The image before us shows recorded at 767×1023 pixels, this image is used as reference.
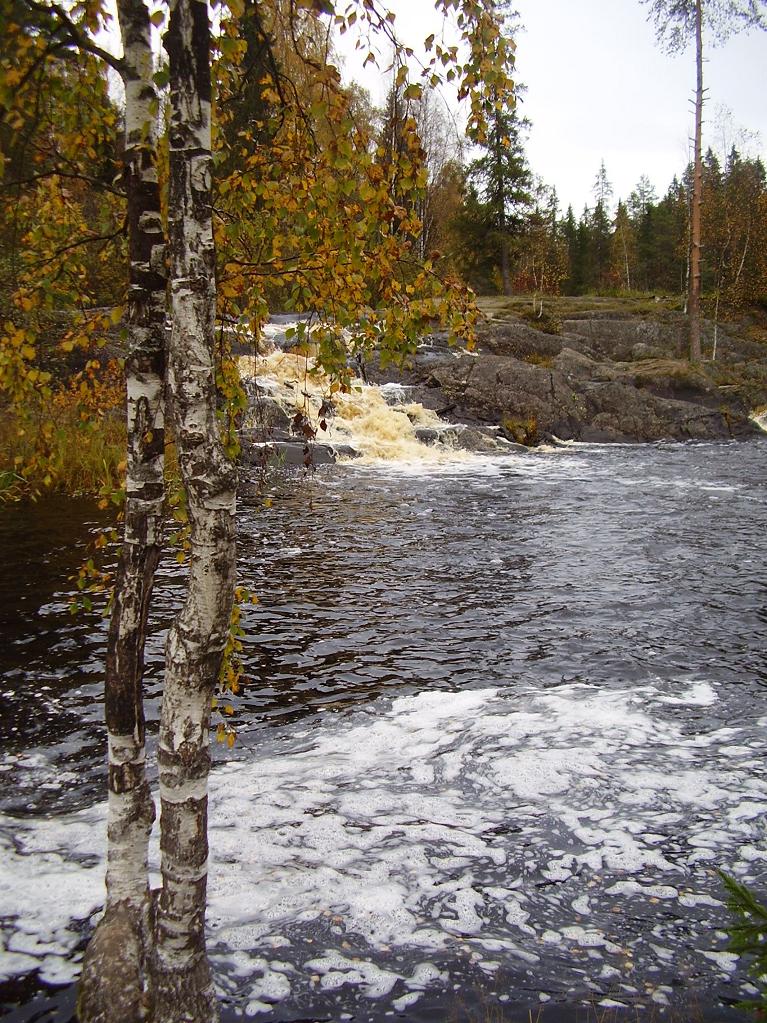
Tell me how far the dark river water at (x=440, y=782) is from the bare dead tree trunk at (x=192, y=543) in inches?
35.6

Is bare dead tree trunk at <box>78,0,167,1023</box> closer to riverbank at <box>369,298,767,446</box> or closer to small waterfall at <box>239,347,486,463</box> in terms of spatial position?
small waterfall at <box>239,347,486,463</box>

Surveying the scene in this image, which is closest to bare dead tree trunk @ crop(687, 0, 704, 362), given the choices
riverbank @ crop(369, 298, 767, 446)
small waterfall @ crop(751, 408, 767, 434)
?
riverbank @ crop(369, 298, 767, 446)

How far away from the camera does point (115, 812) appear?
3.52 metres

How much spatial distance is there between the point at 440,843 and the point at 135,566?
2958 millimetres

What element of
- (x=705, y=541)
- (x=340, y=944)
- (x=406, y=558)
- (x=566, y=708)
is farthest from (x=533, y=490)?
(x=340, y=944)

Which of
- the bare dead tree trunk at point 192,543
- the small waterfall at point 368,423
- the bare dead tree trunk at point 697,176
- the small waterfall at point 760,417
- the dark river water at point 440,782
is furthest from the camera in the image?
the bare dead tree trunk at point 697,176

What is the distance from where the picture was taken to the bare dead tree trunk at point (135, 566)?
334 cm

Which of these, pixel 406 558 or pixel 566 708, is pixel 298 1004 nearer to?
pixel 566 708

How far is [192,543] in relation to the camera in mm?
3061

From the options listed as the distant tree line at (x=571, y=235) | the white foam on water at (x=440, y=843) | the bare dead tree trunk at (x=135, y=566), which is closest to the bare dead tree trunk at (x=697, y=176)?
the distant tree line at (x=571, y=235)

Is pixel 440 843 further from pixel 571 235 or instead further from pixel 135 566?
pixel 571 235

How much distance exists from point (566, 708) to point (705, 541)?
7135 millimetres

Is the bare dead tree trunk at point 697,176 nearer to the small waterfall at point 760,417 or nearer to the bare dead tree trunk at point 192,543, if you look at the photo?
the small waterfall at point 760,417

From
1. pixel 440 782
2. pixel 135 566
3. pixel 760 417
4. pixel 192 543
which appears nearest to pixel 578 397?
pixel 760 417
